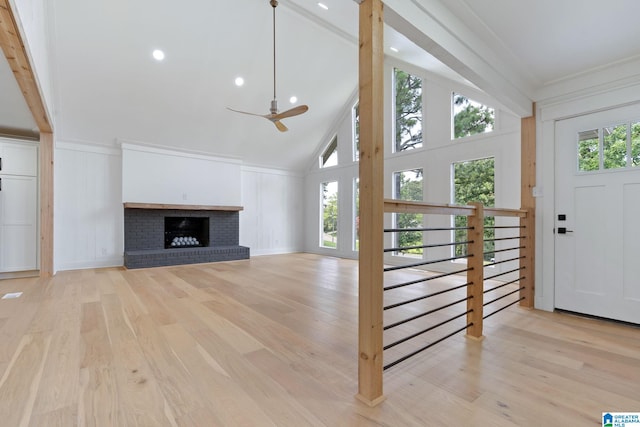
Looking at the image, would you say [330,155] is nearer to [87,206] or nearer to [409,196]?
[409,196]

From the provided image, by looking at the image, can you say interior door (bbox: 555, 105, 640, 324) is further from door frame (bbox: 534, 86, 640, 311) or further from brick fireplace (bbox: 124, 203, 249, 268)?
brick fireplace (bbox: 124, 203, 249, 268)

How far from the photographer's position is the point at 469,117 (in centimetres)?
493

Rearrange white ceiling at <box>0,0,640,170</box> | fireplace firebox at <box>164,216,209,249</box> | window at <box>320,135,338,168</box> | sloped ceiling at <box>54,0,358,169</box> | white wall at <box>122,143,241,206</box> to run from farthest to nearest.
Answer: window at <box>320,135,338,168</box>
fireplace firebox at <box>164,216,209,249</box>
white wall at <box>122,143,241,206</box>
sloped ceiling at <box>54,0,358,169</box>
white ceiling at <box>0,0,640,170</box>

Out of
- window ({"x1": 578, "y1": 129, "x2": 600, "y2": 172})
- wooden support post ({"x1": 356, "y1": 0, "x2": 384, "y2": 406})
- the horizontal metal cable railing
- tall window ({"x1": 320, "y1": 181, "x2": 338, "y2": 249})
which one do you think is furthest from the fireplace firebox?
window ({"x1": 578, "y1": 129, "x2": 600, "y2": 172})

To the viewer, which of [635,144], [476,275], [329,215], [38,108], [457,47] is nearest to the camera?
[457,47]

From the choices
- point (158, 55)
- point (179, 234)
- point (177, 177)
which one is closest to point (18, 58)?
point (158, 55)

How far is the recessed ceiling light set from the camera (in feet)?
15.6

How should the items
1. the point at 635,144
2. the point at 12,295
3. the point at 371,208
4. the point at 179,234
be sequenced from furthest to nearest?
1. the point at 179,234
2. the point at 12,295
3. the point at 635,144
4. the point at 371,208

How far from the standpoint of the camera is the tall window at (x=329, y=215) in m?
7.76

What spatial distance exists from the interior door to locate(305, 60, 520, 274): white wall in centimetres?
87

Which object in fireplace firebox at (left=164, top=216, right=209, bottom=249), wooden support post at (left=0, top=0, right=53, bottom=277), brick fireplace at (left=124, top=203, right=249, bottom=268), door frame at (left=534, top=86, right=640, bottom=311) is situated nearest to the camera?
wooden support post at (left=0, top=0, right=53, bottom=277)

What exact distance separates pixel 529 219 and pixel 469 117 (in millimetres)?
2391

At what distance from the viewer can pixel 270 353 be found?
2.12m

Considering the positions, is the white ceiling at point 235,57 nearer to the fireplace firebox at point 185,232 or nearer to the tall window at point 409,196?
the fireplace firebox at point 185,232
